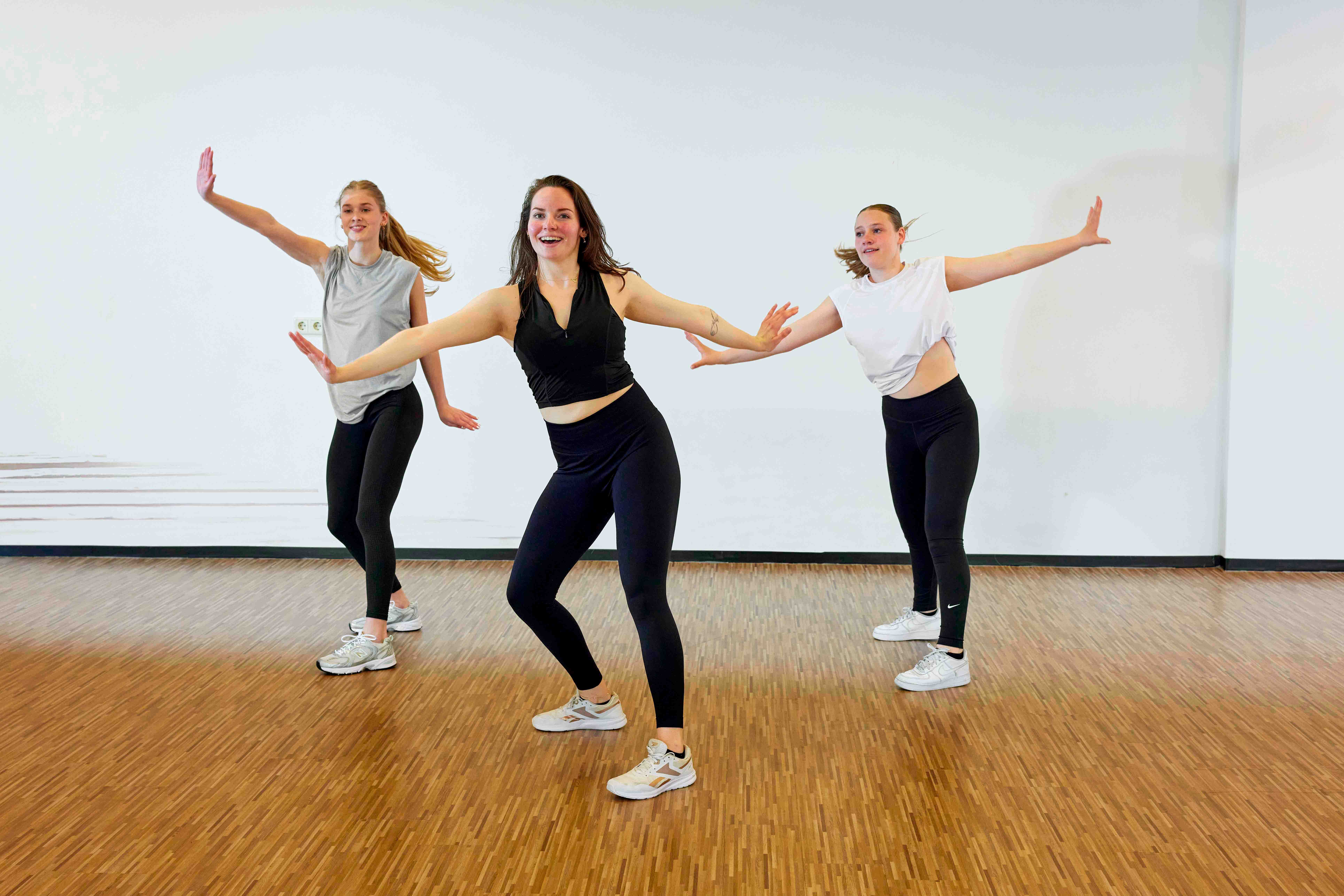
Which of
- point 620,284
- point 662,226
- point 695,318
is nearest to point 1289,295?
point 662,226

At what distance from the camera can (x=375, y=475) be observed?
3066 mm

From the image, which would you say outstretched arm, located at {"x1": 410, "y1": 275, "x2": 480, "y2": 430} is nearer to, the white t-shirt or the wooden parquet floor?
the wooden parquet floor

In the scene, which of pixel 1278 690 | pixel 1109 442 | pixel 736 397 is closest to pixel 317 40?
pixel 736 397

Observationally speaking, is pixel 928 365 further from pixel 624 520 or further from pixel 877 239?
pixel 624 520

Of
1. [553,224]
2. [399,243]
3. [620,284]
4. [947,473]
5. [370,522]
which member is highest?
[399,243]

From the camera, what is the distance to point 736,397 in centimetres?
445

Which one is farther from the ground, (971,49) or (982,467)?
(971,49)

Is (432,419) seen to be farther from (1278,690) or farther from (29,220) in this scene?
(1278,690)

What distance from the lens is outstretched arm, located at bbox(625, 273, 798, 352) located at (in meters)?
2.35

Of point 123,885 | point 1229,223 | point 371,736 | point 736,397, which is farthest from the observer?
point 736,397

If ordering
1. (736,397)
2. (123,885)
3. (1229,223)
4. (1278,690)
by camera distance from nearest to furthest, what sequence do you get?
1. (123,885)
2. (1278,690)
3. (1229,223)
4. (736,397)

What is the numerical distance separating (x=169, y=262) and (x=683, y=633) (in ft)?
9.91

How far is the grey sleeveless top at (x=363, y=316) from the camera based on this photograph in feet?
10.2

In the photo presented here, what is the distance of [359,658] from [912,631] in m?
1.82
